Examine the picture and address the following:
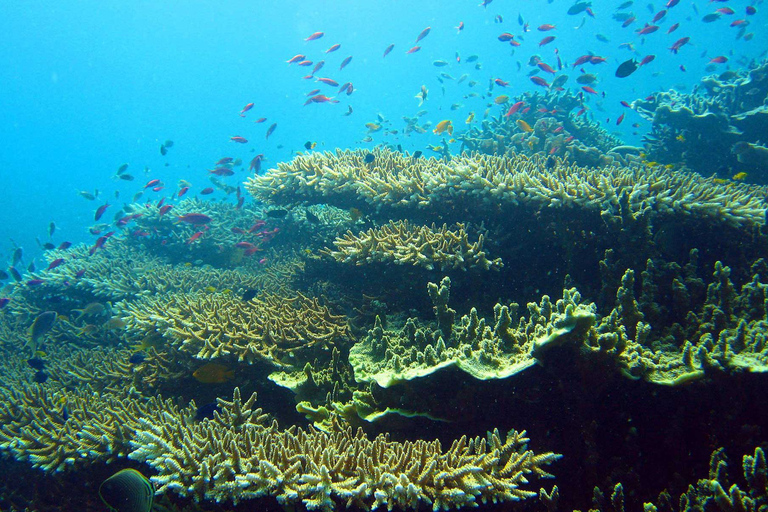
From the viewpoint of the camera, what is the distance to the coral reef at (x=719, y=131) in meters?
7.68

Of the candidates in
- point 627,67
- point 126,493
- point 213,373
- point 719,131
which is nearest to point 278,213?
point 213,373

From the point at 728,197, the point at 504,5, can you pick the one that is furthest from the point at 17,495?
the point at 504,5

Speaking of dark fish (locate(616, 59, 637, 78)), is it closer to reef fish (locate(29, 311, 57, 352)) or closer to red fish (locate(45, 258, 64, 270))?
reef fish (locate(29, 311, 57, 352))

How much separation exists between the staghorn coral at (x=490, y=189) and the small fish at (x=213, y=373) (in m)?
2.73

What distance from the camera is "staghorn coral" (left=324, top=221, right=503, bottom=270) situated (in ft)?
12.1

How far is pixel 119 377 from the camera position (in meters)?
4.64

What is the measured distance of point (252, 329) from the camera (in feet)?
13.3

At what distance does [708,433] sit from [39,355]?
8.46 meters

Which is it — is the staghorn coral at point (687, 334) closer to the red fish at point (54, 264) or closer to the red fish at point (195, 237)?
the red fish at point (195, 237)

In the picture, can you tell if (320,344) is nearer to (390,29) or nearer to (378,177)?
(378,177)

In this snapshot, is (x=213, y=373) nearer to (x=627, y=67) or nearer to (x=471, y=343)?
(x=471, y=343)

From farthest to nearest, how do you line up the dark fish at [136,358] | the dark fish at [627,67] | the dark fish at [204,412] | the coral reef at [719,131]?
the coral reef at [719,131] → the dark fish at [627,67] → the dark fish at [136,358] → the dark fish at [204,412]

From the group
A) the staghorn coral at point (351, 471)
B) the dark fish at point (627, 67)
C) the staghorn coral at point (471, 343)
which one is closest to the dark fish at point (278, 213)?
the staghorn coral at point (471, 343)

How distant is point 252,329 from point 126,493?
194 cm
